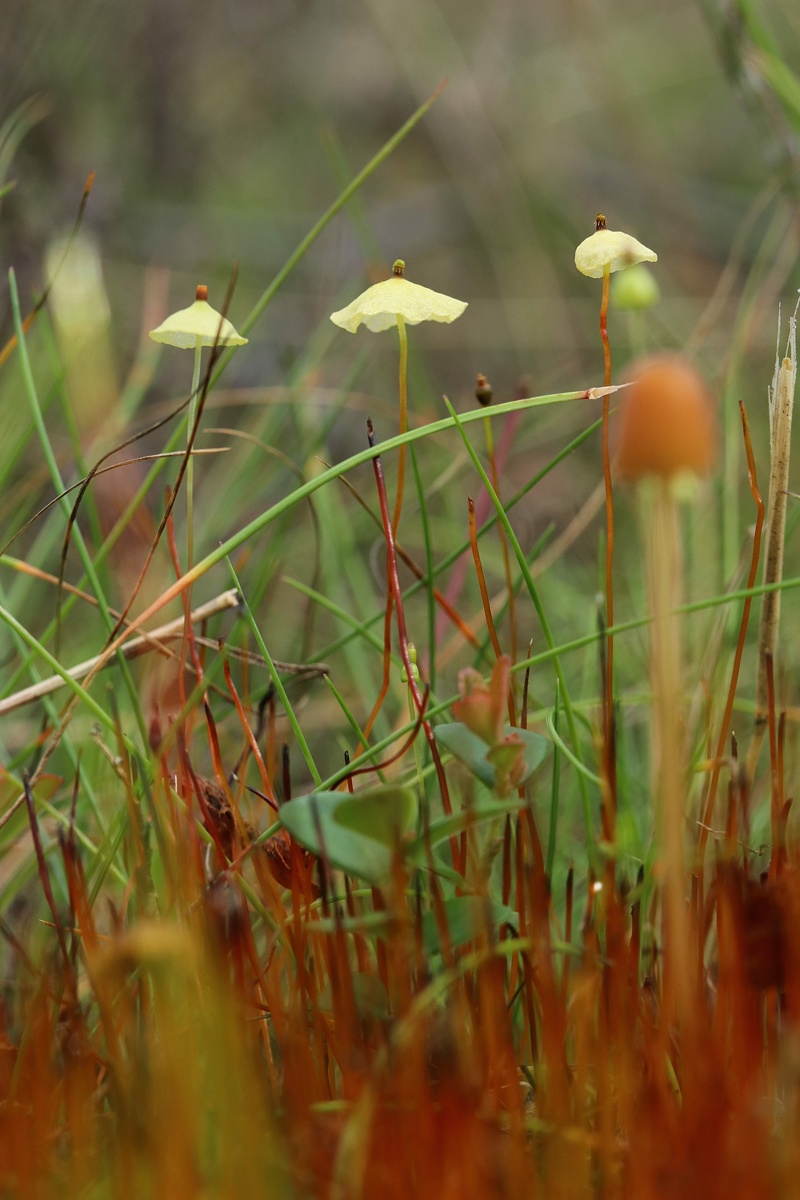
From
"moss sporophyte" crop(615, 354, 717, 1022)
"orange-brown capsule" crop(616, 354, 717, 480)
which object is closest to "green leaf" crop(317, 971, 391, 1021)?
"moss sporophyte" crop(615, 354, 717, 1022)

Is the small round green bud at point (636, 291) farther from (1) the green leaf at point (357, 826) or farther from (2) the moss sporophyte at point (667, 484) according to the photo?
(1) the green leaf at point (357, 826)

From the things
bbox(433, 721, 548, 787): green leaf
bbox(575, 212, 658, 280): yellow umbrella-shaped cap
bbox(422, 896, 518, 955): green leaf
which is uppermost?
bbox(575, 212, 658, 280): yellow umbrella-shaped cap

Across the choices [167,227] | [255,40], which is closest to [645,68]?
[255,40]

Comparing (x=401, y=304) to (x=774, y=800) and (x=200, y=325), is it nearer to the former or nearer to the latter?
(x=200, y=325)

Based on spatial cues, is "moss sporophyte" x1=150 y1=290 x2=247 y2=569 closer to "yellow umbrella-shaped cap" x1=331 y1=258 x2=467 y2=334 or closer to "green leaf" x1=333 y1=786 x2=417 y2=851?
"yellow umbrella-shaped cap" x1=331 y1=258 x2=467 y2=334

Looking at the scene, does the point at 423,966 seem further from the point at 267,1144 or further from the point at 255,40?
the point at 255,40

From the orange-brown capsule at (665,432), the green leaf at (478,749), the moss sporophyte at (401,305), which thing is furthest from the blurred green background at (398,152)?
the orange-brown capsule at (665,432)
